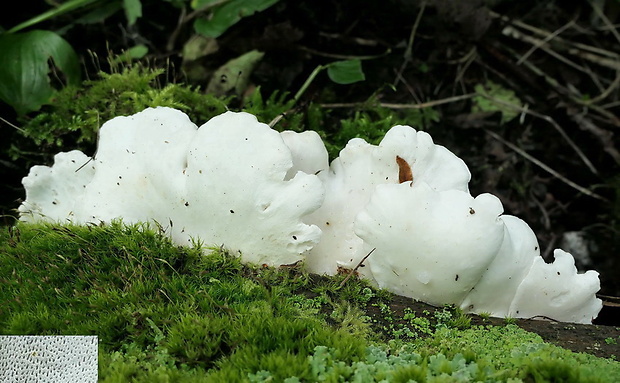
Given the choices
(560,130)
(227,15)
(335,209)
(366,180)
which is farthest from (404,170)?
A: (560,130)

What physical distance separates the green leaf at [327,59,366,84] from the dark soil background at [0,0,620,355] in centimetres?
53

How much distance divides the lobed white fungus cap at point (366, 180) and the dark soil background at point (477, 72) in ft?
6.48

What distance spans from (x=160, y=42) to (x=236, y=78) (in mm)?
1381

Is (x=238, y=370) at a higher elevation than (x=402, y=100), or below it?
higher

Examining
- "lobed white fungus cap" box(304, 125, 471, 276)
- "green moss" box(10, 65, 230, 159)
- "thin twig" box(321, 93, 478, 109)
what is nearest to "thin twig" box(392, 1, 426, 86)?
"thin twig" box(321, 93, 478, 109)

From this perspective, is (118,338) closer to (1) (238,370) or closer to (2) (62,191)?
(1) (238,370)

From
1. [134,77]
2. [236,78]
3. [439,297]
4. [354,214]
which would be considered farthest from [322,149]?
[236,78]

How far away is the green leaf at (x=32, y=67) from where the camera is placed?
11.2ft

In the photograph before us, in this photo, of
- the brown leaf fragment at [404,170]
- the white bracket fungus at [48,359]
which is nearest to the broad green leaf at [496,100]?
the brown leaf fragment at [404,170]

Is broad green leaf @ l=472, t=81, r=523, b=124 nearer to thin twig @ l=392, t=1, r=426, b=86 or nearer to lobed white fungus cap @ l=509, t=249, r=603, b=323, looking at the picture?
thin twig @ l=392, t=1, r=426, b=86

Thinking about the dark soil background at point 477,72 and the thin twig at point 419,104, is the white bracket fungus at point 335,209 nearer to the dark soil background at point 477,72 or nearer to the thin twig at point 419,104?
the thin twig at point 419,104

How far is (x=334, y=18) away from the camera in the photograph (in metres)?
4.86

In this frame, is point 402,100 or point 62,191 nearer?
point 62,191

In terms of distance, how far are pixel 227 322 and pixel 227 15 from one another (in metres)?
2.87
